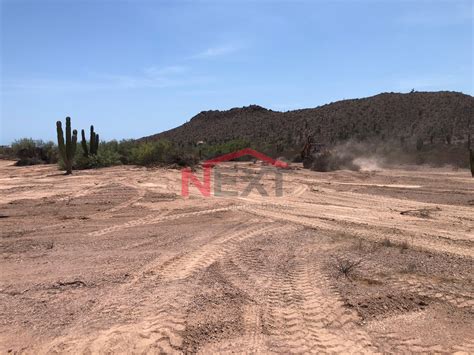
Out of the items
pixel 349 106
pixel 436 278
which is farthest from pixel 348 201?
pixel 349 106

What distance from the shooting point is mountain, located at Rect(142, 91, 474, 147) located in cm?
4391

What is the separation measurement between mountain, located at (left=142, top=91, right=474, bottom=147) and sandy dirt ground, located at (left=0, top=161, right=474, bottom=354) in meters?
25.4

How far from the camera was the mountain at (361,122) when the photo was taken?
43.9 metres

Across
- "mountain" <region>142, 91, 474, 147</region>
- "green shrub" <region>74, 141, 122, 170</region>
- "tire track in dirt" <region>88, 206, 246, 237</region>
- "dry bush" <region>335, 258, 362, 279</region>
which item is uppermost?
"mountain" <region>142, 91, 474, 147</region>

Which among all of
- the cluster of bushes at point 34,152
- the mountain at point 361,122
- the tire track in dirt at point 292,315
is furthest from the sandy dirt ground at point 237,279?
the mountain at point 361,122

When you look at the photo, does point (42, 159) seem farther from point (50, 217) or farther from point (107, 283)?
point (107, 283)

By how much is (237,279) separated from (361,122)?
48971 millimetres

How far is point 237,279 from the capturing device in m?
5.91

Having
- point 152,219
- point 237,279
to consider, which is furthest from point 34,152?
point 237,279

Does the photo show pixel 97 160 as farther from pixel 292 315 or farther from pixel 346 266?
pixel 292 315

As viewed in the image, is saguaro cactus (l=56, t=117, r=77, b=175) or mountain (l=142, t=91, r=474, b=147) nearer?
saguaro cactus (l=56, t=117, r=77, b=175)

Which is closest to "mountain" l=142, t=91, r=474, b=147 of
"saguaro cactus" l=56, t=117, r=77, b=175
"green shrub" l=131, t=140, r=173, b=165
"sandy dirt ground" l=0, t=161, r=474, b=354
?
"green shrub" l=131, t=140, r=173, b=165

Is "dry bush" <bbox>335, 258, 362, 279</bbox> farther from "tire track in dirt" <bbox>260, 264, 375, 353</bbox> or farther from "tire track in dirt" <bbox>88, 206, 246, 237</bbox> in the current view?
"tire track in dirt" <bbox>88, 206, 246, 237</bbox>

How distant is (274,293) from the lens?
5.43m
